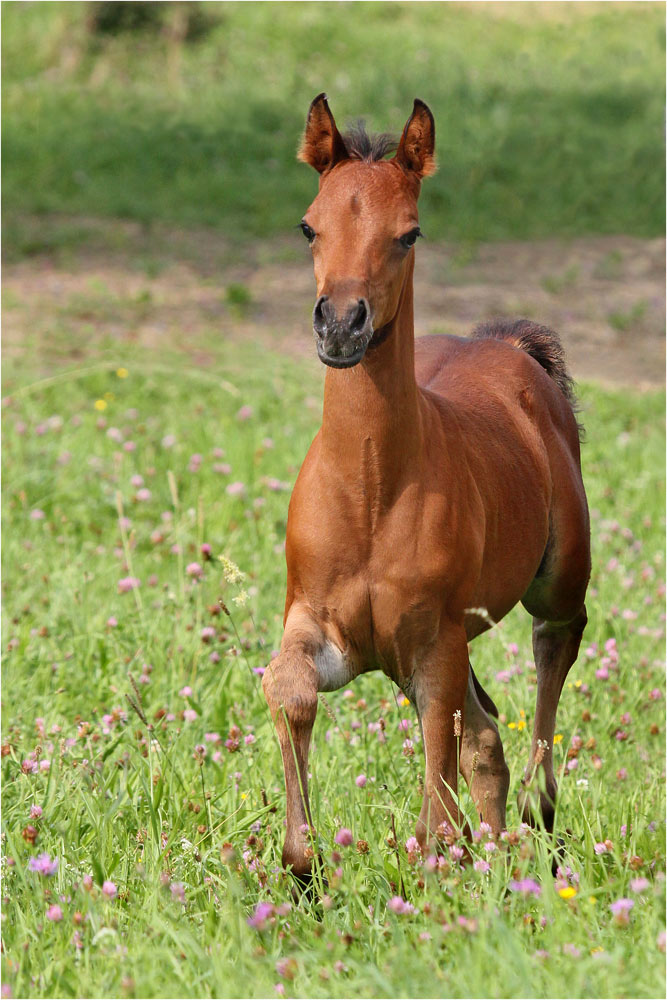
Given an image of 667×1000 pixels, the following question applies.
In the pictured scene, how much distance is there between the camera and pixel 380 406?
346cm

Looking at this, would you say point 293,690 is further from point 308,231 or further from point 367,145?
point 367,145

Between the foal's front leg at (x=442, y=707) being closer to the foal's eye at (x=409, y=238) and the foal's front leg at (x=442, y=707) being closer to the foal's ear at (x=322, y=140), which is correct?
the foal's eye at (x=409, y=238)

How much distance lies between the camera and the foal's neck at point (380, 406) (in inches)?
136

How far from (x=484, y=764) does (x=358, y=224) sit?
169cm

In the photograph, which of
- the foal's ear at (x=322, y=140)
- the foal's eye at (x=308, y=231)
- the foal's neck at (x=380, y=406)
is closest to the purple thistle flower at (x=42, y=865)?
the foal's neck at (x=380, y=406)

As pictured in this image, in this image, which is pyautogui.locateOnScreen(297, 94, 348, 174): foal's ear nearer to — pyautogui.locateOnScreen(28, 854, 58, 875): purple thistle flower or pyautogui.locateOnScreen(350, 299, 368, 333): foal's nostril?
pyautogui.locateOnScreen(350, 299, 368, 333): foal's nostril

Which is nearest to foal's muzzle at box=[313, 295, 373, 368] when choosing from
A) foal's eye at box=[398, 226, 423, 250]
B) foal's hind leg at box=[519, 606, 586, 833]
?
foal's eye at box=[398, 226, 423, 250]

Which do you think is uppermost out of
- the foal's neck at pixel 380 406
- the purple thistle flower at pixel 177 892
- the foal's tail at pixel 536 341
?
the foal's neck at pixel 380 406

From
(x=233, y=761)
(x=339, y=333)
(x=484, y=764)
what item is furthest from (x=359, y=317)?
(x=233, y=761)

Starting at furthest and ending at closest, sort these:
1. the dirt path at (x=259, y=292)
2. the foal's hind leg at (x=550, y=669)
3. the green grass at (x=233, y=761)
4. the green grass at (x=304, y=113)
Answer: the green grass at (x=304, y=113), the dirt path at (x=259, y=292), the foal's hind leg at (x=550, y=669), the green grass at (x=233, y=761)

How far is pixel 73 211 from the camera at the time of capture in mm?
12844

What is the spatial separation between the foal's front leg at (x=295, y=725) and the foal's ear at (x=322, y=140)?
1297 mm

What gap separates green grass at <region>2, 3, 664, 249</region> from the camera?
1355 centimetres

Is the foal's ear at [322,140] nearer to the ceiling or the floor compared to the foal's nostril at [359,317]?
nearer to the ceiling
